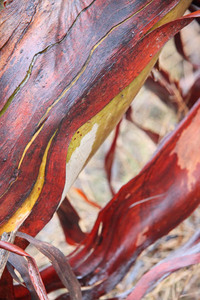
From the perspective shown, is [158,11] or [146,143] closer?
[158,11]

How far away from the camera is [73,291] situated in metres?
0.43

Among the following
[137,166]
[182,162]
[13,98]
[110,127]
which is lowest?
[137,166]

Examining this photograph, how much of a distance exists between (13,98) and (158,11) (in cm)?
19

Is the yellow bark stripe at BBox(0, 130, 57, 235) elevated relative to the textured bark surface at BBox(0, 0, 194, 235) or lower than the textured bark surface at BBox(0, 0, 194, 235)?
lower

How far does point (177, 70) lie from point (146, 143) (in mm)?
229

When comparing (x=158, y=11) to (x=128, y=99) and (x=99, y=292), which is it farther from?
(x=99, y=292)

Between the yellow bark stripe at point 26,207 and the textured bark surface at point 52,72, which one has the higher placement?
the textured bark surface at point 52,72

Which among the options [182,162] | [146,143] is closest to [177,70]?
[146,143]

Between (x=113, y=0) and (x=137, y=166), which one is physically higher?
(x=113, y=0)

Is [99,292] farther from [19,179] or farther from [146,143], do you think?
[146,143]

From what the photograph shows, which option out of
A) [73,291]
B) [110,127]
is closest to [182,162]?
[110,127]

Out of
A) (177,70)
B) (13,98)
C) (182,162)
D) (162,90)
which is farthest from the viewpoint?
(177,70)

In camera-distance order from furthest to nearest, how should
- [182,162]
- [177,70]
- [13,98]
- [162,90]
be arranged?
[177,70] → [162,90] → [182,162] → [13,98]

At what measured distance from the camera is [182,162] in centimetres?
54
